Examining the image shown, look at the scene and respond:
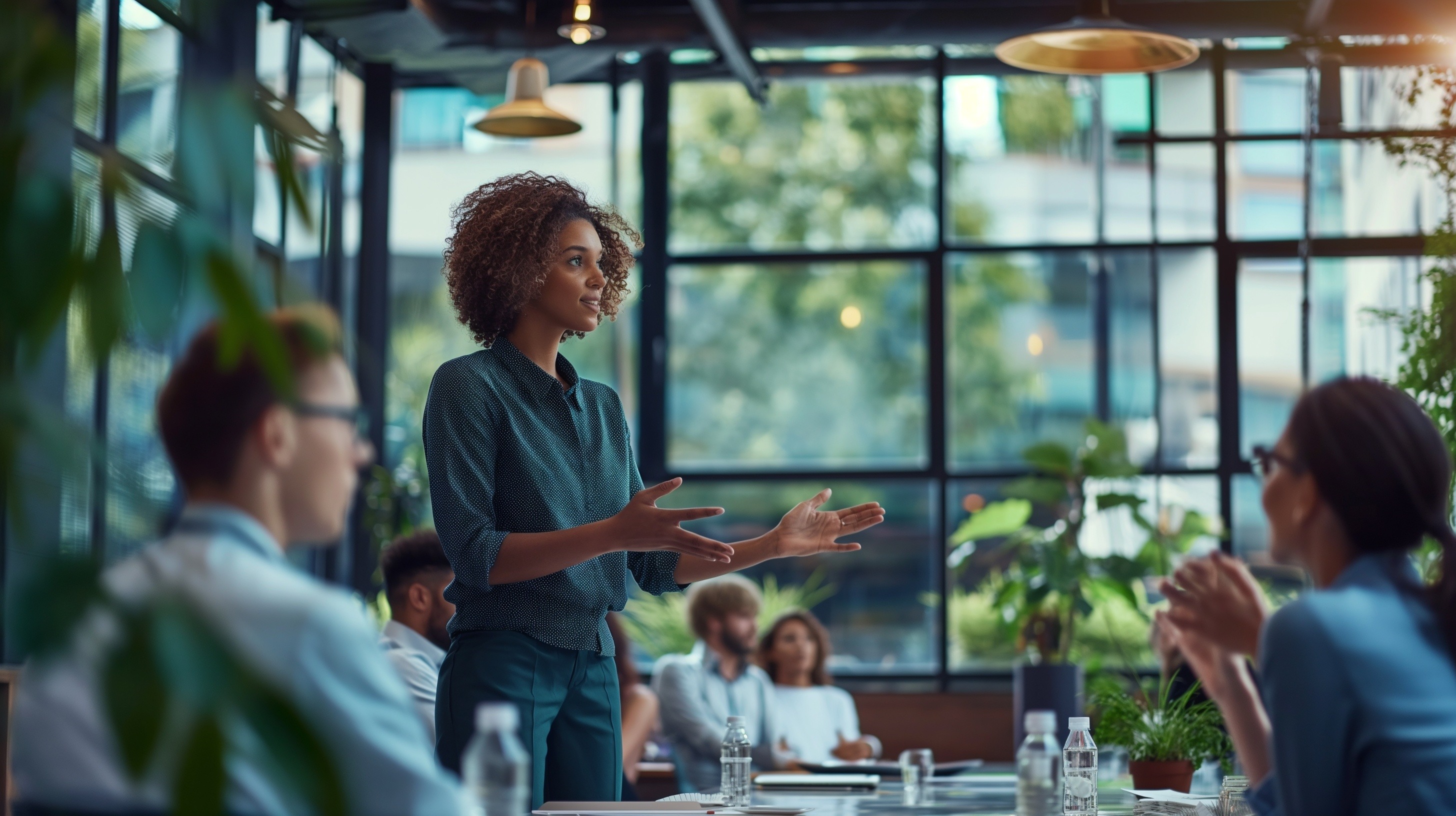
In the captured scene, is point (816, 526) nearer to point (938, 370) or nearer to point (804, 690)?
point (804, 690)

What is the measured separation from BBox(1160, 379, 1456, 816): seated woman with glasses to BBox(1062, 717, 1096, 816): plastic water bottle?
0.57 metres

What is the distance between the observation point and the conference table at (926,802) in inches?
96.2

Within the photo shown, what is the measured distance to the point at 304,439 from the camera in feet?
4.18

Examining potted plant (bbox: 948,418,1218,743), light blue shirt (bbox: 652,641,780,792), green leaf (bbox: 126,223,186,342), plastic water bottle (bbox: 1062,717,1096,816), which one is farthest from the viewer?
potted plant (bbox: 948,418,1218,743)

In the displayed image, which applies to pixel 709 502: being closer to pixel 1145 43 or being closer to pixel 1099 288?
pixel 1099 288

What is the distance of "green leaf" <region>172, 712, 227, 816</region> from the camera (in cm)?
71

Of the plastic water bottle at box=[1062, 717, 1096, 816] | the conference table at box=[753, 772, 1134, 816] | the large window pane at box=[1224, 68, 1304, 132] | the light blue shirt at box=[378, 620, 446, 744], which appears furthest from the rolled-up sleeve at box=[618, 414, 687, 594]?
the large window pane at box=[1224, 68, 1304, 132]

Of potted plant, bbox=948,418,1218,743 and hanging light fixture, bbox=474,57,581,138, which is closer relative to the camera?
hanging light fixture, bbox=474,57,581,138

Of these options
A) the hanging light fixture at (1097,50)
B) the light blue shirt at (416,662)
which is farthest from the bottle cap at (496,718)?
the hanging light fixture at (1097,50)

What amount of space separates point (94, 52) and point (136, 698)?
4.22m

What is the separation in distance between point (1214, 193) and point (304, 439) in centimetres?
617

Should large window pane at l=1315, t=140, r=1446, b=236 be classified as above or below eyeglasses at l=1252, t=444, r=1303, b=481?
above

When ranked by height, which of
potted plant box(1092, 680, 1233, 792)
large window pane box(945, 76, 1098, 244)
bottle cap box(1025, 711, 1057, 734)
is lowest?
potted plant box(1092, 680, 1233, 792)

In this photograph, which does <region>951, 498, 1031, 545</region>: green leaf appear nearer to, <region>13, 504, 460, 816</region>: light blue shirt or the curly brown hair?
the curly brown hair
